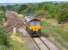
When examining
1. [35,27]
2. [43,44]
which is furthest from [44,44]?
[35,27]

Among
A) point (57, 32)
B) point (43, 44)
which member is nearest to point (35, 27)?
point (57, 32)

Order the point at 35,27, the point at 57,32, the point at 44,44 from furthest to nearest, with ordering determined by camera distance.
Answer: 1. the point at 35,27
2. the point at 57,32
3. the point at 44,44

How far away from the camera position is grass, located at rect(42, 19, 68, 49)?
7.24m

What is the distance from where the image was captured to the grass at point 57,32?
7.24 m

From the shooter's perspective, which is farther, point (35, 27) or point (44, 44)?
point (35, 27)

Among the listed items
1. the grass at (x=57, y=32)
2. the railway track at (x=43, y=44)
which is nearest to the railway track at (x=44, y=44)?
the railway track at (x=43, y=44)

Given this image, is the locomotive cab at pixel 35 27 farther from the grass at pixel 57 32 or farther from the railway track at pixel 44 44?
the railway track at pixel 44 44

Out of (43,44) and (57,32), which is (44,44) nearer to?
(43,44)

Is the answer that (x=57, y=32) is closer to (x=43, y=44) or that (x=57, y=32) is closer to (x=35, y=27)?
(x=35, y=27)

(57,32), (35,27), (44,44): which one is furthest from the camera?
(35,27)

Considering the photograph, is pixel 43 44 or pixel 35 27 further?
pixel 35 27

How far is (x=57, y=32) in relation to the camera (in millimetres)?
8070

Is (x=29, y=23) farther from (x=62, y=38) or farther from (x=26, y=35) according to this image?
(x=62, y=38)

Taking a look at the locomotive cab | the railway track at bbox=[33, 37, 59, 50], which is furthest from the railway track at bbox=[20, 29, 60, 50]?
the locomotive cab
